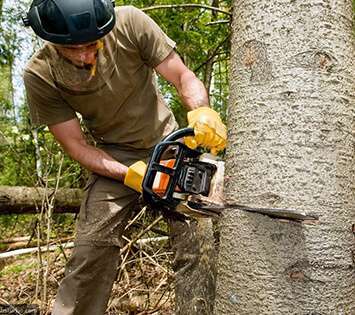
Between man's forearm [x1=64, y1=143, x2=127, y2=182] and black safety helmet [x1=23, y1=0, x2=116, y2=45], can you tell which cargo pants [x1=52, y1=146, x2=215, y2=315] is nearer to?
man's forearm [x1=64, y1=143, x2=127, y2=182]

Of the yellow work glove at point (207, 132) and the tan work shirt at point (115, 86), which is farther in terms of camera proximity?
the tan work shirt at point (115, 86)

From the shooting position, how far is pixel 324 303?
1.05m

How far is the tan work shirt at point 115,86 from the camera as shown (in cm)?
222

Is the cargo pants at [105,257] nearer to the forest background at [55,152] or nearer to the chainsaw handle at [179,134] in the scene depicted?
the forest background at [55,152]

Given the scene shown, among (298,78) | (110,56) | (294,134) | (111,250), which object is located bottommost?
(111,250)

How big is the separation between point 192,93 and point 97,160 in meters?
0.61

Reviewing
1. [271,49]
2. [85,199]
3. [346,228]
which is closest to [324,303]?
[346,228]

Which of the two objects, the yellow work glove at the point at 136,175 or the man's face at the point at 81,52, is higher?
the man's face at the point at 81,52

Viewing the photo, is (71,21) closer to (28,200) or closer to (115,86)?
(115,86)

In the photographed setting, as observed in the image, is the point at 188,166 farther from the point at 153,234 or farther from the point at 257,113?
the point at 153,234

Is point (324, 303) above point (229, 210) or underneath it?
underneath

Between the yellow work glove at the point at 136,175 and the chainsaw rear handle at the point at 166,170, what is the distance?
47 cm

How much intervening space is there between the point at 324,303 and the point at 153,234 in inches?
111

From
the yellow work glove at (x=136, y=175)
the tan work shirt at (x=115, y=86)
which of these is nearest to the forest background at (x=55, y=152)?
the tan work shirt at (x=115, y=86)
